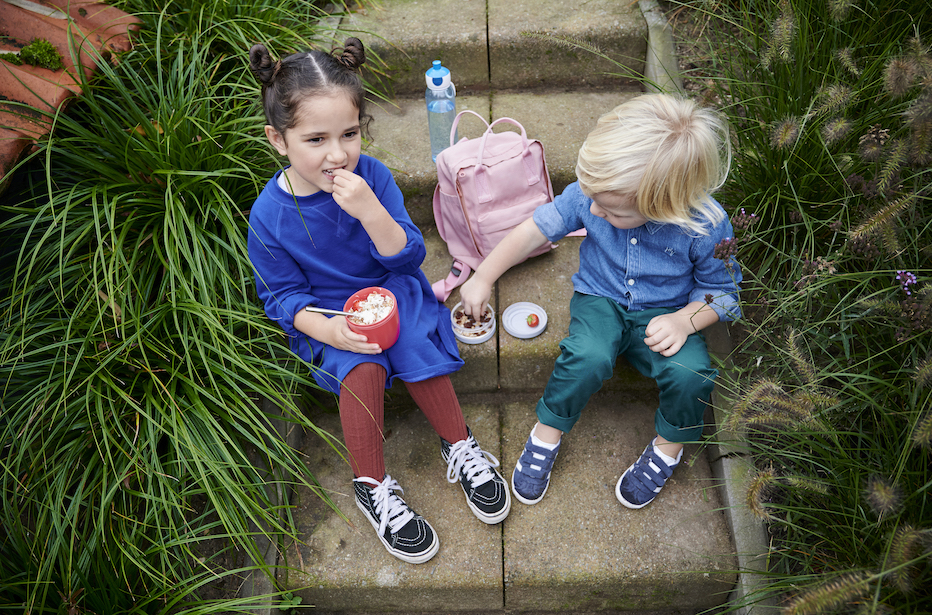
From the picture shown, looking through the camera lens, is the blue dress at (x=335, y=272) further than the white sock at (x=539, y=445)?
No

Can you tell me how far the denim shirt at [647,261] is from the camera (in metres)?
1.78

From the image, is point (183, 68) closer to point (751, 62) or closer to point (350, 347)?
point (350, 347)

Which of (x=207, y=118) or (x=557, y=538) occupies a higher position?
(x=207, y=118)

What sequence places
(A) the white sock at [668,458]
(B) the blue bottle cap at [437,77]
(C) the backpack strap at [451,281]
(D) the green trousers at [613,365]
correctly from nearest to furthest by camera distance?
(D) the green trousers at [613,365] → (A) the white sock at [668,458] → (C) the backpack strap at [451,281] → (B) the blue bottle cap at [437,77]

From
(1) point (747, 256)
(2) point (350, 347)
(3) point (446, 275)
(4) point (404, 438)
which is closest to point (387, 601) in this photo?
(4) point (404, 438)

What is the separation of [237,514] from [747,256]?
1.83 metres

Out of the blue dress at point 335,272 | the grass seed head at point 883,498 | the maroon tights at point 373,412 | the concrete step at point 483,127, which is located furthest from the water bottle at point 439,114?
the grass seed head at point 883,498

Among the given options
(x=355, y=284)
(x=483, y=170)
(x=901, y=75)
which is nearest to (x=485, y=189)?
(x=483, y=170)

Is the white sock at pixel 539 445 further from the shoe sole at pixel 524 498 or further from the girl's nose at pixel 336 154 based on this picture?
the girl's nose at pixel 336 154

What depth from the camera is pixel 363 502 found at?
1921 millimetres

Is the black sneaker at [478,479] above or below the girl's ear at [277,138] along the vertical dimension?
below

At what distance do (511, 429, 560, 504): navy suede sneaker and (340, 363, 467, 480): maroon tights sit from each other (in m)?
0.23

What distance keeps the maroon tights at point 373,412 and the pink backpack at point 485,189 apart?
49 centimetres

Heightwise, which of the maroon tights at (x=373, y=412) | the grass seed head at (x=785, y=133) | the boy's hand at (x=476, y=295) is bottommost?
the maroon tights at (x=373, y=412)
